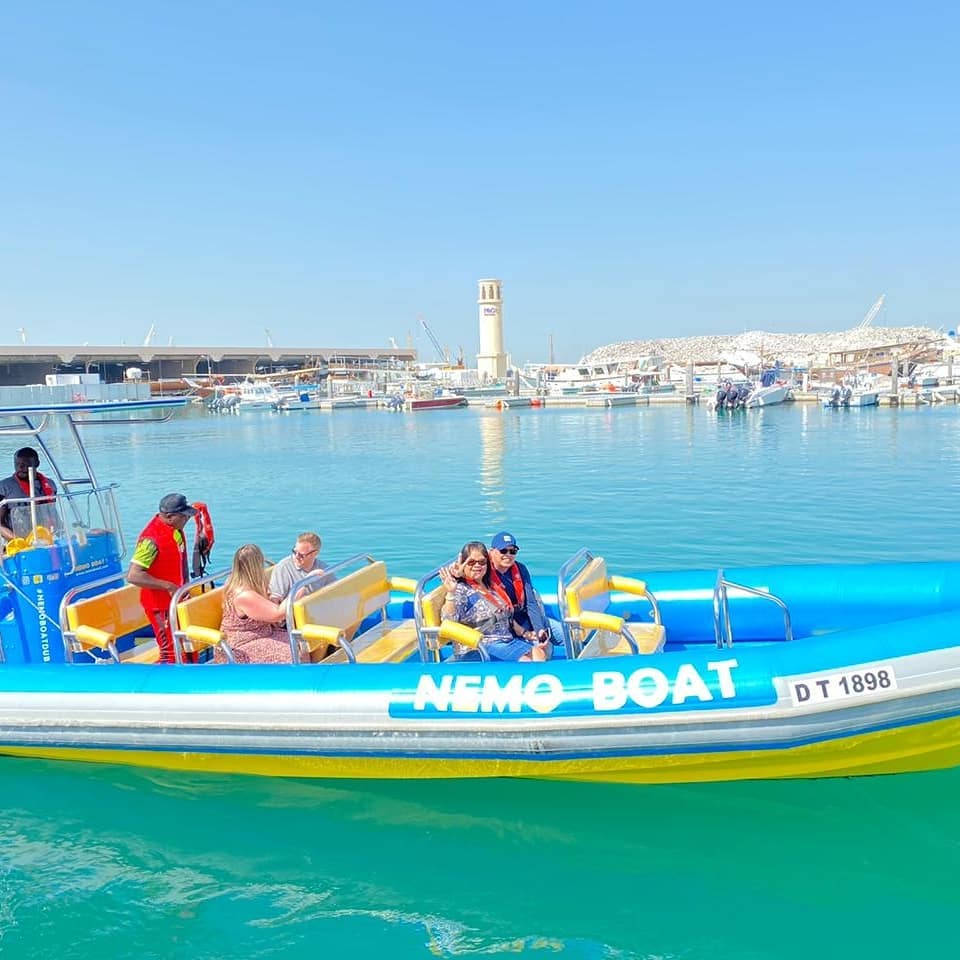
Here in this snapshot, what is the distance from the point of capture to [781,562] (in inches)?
428

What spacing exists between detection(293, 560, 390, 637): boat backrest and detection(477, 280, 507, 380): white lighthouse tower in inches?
3463

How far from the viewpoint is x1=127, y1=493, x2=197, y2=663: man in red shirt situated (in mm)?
5523

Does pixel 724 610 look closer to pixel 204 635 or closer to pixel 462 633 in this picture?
pixel 462 633

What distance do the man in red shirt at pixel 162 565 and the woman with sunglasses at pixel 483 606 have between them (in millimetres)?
1675

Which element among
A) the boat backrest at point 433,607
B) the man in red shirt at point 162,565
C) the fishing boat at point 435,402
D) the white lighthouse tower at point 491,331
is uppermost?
the white lighthouse tower at point 491,331

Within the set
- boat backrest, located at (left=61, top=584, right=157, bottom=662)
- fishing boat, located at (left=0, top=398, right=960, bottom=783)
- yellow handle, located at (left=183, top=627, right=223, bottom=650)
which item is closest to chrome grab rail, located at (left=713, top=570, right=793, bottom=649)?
fishing boat, located at (left=0, top=398, right=960, bottom=783)

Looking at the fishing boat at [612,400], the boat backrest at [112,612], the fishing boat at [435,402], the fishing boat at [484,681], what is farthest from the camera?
the fishing boat at [435,402]

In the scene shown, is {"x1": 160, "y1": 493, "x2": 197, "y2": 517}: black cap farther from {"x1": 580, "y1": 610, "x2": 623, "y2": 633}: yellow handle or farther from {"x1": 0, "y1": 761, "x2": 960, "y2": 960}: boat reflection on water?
{"x1": 580, "y1": 610, "x2": 623, "y2": 633}: yellow handle

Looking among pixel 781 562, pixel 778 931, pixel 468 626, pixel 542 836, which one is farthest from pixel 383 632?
pixel 781 562

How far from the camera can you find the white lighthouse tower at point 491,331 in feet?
310

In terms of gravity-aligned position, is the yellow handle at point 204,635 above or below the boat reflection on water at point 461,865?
above

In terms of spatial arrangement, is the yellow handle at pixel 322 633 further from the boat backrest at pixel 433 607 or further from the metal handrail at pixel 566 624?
the metal handrail at pixel 566 624

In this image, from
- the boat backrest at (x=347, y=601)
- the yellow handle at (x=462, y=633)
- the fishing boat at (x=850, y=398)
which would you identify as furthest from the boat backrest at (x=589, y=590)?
the fishing boat at (x=850, y=398)

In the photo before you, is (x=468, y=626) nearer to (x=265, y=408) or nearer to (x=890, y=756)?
(x=890, y=756)
